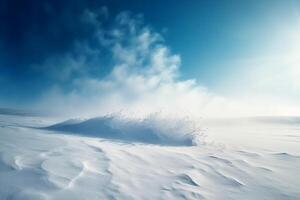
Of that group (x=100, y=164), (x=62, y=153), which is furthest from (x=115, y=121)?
(x=100, y=164)

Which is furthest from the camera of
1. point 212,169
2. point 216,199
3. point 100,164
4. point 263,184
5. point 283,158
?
point 283,158

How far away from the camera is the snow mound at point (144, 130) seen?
778 centimetres

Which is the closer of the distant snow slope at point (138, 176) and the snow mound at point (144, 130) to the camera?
the distant snow slope at point (138, 176)

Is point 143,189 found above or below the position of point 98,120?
below

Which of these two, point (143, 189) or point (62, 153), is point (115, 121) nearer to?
point (62, 153)

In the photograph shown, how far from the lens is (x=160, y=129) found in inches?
328

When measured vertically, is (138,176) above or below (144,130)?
below

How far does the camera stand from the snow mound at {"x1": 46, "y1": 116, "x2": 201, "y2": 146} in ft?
25.5

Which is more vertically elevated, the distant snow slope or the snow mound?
the snow mound

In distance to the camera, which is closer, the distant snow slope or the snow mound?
the distant snow slope

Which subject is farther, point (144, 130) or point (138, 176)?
point (144, 130)

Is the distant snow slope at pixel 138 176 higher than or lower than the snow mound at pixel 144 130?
lower

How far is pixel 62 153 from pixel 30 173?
1.34 meters

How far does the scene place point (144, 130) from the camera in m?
8.65
